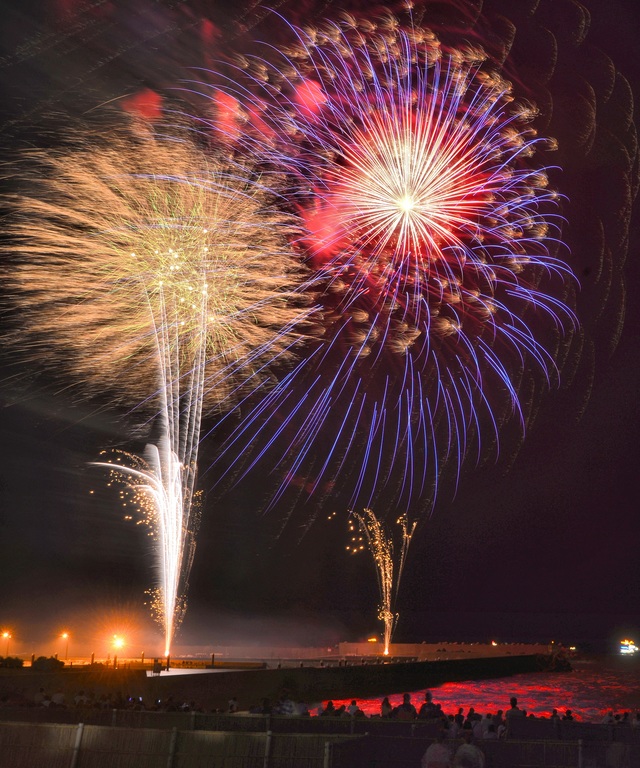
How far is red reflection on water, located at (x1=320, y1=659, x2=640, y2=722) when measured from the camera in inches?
1841

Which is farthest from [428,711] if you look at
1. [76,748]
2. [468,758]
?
[468,758]

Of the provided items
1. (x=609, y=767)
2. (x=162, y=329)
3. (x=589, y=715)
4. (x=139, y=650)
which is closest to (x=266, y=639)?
(x=139, y=650)

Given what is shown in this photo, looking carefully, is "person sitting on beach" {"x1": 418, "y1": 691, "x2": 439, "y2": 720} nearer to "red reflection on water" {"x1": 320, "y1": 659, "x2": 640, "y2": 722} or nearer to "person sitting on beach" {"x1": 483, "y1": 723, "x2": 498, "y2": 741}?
"person sitting on beach" {"x1": 483, "y1": 723, "x2": 498, "y2": 741}

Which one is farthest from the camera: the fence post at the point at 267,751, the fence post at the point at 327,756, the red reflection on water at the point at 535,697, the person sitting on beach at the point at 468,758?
the red reflection on water at the point at 535,697

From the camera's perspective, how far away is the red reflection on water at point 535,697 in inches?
1841

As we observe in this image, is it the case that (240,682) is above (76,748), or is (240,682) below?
above

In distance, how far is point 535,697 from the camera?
195 feet

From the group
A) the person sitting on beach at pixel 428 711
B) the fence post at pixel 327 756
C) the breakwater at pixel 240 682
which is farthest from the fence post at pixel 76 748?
the breakwater at pixel 240 682

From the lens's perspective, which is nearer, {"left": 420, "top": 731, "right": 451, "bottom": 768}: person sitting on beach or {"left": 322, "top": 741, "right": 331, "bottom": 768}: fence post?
{"left": 420, "top": 731, "right": 451, "bottom": 768}: person sitting on beach

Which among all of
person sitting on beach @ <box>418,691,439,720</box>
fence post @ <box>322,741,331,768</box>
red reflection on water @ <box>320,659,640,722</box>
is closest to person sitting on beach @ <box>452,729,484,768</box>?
fence post @ <box>322,741,331,768</box>

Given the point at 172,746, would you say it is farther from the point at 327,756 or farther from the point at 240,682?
the point at 240,682

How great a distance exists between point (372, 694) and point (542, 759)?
40.4m

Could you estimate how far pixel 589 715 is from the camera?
47219 mm

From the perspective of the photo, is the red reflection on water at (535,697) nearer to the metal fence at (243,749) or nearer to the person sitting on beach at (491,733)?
the person sitting on beach at (491,733)
